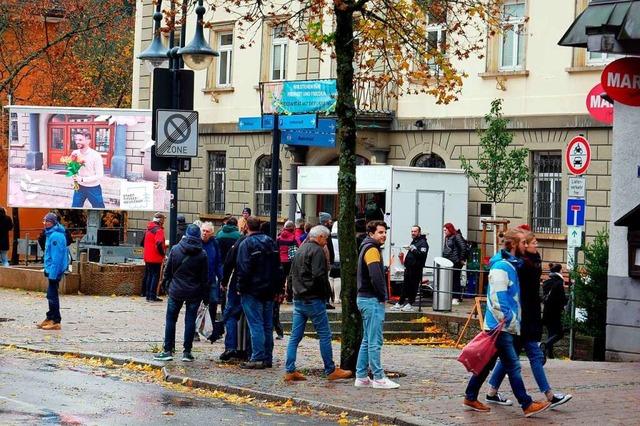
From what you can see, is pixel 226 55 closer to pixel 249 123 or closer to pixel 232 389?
pixel 249 123

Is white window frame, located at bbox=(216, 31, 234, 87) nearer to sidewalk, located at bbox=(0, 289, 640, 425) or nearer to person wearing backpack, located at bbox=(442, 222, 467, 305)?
person wearing backpack, located at bbox=(442, 222, 467, 305)

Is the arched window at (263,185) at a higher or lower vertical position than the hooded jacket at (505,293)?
higher

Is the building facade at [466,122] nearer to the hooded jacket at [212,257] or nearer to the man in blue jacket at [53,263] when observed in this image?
the man in blue jacket at [53,263]

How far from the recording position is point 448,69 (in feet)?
56.2

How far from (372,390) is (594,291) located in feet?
19.8

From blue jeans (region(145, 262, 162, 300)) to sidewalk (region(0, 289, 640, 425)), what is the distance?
4.18 m

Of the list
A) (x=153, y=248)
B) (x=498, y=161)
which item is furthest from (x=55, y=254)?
(x=498, y=161)

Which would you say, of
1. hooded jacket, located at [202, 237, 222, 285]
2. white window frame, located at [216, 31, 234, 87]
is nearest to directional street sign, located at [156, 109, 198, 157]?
hooded jacket, located at [202, 237, 222, 285]

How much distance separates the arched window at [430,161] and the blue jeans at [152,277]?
7.85 meters

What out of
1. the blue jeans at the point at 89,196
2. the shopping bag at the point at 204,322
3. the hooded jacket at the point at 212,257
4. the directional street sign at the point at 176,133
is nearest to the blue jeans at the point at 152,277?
the blue jeans at the point at 89,196

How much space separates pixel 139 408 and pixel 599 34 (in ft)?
23.6

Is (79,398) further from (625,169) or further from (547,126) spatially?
(547,126)

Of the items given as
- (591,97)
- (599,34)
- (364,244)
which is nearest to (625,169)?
(591,97)

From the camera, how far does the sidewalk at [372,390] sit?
13062 mm
